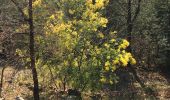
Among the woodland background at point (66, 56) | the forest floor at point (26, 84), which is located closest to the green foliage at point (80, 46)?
the woodland background at point (66, 56)

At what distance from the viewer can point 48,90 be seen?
1031 inches

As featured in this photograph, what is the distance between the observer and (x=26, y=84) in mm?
27641

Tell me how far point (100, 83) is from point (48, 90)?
4196 mm

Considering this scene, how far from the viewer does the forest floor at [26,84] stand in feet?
82.3

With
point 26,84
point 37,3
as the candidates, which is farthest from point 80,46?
point 26,84

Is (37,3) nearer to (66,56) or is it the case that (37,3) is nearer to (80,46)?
(66,56)

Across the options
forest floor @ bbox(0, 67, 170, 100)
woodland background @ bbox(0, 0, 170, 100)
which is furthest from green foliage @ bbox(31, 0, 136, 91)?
forest floor @ bbox(0, 67, 170, 100)

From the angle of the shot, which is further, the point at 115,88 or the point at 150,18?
the point at 150,18

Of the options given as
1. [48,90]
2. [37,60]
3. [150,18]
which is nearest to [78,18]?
[37,60]

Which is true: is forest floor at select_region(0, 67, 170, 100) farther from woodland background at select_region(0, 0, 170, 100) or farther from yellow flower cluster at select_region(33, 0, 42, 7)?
yellow flower cluster at select_region(33, 0, 42, 7)

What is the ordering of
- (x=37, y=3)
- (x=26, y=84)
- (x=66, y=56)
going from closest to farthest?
1. (x=66, y=56)
2. (x=37, y=3)
3. (x=26, y=84)

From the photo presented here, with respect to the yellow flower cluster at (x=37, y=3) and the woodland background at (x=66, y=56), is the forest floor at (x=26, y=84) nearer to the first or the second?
the woodland background at (x=66, y=56)

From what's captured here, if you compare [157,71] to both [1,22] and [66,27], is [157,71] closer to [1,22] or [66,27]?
[66,27]

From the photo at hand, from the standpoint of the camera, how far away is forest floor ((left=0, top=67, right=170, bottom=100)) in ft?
82.3
